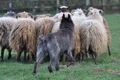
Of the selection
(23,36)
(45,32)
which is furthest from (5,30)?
(45,32)

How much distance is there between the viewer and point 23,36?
31.8 feet

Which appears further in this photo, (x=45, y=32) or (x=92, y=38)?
(x=45, y=32)

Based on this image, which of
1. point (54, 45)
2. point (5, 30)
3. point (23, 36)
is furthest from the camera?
point (5, 30)

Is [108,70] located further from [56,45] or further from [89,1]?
[89,1]

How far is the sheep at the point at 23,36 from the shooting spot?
9734 millimetres

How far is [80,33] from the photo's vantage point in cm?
982

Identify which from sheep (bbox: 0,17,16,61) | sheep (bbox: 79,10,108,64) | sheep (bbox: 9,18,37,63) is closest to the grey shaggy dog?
sheep (bbox: 79,10,108,64)

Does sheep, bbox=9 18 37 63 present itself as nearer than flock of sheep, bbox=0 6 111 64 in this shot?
No

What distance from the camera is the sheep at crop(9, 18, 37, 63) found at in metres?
9.73

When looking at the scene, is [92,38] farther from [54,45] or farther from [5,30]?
[5,30]

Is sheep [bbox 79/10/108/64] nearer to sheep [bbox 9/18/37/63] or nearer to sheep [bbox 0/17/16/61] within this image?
sheep [bbox 9/18/37/63]

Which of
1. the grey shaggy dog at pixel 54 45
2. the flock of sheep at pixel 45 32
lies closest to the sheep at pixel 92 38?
the flock of sheep at pixel 45 32

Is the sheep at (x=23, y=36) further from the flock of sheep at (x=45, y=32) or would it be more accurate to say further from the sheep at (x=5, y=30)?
the sheep at (x=5, y=30)

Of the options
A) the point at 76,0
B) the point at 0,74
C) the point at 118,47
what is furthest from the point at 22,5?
the point at 0,74
